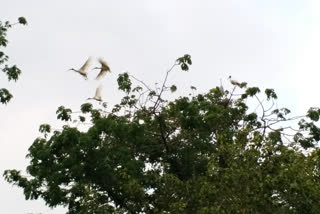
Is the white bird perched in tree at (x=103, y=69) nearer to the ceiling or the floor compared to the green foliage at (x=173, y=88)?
nearer to the floor

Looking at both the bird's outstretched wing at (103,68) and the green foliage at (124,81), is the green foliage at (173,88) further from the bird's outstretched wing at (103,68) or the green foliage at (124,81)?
the bird's outstretched wing at (103,68)

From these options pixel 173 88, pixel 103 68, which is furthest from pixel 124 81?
pixel 103 68

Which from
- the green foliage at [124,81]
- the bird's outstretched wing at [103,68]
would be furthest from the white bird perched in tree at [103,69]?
the green foliage at [124,81]

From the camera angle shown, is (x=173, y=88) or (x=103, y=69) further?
(x=173, y=88)

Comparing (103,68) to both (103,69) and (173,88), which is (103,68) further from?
(173,88)

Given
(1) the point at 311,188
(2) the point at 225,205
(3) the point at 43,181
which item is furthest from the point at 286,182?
(3) the point at 43,181

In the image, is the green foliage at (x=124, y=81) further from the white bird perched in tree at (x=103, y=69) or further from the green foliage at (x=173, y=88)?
the white bird perched in tree at (x=103, y=69)

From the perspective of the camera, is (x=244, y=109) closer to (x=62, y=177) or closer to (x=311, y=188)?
(x=62, y=177)

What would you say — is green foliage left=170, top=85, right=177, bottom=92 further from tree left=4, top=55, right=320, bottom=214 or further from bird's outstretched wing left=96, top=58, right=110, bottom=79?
bird's outstretched wing left=96, top=58, right=110, bottom=79

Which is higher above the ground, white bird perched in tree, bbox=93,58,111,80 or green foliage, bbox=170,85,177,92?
green foliage, bbox=170,85,177,92

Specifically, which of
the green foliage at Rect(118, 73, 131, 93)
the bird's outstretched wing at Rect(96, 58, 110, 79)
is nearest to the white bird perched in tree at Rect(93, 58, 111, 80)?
the bird's outstretched wing at Rect(96, 58, 110, 79)

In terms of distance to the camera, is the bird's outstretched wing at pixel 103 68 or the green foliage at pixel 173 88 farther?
the green foliage at pixel 173 88

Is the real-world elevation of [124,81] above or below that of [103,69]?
above

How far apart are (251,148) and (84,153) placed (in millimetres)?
6714
